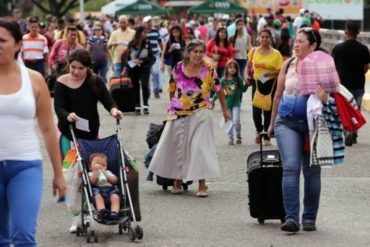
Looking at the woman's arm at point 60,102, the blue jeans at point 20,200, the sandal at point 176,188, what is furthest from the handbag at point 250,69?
the blue jeans at point 20,200

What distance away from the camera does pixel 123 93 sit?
71.8 feet

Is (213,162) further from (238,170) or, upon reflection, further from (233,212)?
(238,170)

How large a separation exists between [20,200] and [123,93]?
1517 centimetres

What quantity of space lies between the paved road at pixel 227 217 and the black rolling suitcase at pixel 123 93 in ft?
21.9

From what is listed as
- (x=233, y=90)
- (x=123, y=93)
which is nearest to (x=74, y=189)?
(x=233, y=90)

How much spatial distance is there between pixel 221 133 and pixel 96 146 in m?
8.87

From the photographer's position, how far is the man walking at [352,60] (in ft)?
55.5

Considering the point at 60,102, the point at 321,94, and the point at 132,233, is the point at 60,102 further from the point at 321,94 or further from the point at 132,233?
the point at 321,94

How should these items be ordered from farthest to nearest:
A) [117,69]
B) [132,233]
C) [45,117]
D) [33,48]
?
1. [33,48]
2. [117,69]
3. [132,233]
4. [45,117]

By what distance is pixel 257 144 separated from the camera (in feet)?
55.9

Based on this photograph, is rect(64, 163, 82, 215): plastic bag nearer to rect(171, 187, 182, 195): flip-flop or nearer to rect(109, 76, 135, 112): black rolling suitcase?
rect(171, 187, 182, 195): flip-flop

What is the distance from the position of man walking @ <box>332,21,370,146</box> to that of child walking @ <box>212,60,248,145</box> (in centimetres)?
134

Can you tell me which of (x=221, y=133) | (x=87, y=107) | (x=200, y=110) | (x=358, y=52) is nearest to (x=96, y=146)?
(x=87, y=107)

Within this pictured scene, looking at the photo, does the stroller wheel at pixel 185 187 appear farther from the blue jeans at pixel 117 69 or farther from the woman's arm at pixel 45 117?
the blue jeans at pixel 117 69
